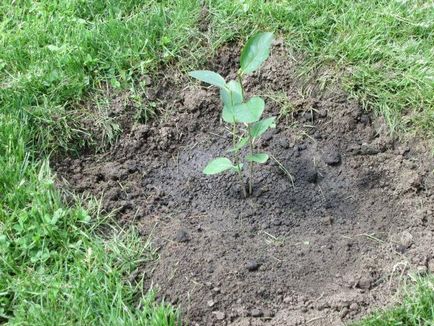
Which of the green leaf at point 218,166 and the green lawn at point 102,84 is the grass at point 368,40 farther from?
the green leaf at point 218,166

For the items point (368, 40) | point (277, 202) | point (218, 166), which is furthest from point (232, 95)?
point (368, 40)

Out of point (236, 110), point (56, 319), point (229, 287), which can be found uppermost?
point (236, 110)

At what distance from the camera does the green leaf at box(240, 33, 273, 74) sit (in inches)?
104

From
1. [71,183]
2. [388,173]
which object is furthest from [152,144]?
[388,173]

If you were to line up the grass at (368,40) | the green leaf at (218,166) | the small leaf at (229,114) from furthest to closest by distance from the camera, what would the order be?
1. the grass at (368,40)
2. the green leaf at (218,166)
3. the small leaf at (229,114)

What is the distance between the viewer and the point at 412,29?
361cm

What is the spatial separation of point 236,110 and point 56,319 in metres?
1.04

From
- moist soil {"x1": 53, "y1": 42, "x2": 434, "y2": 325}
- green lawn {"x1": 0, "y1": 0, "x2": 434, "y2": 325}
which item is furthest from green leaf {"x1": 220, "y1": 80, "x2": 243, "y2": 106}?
green lawn {"x1": 0, "y1": 0, "x2": 434, "y2": 325}

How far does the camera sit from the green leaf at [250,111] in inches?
102

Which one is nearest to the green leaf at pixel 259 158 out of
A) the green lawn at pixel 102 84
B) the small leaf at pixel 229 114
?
the small leaf at pixel 229 114

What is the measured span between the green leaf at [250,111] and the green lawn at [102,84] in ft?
2.19

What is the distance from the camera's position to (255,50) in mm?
2656

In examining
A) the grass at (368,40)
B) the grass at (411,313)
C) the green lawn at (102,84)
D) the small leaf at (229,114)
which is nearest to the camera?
the grass at (411,313)

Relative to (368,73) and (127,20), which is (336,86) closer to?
(368,73)
